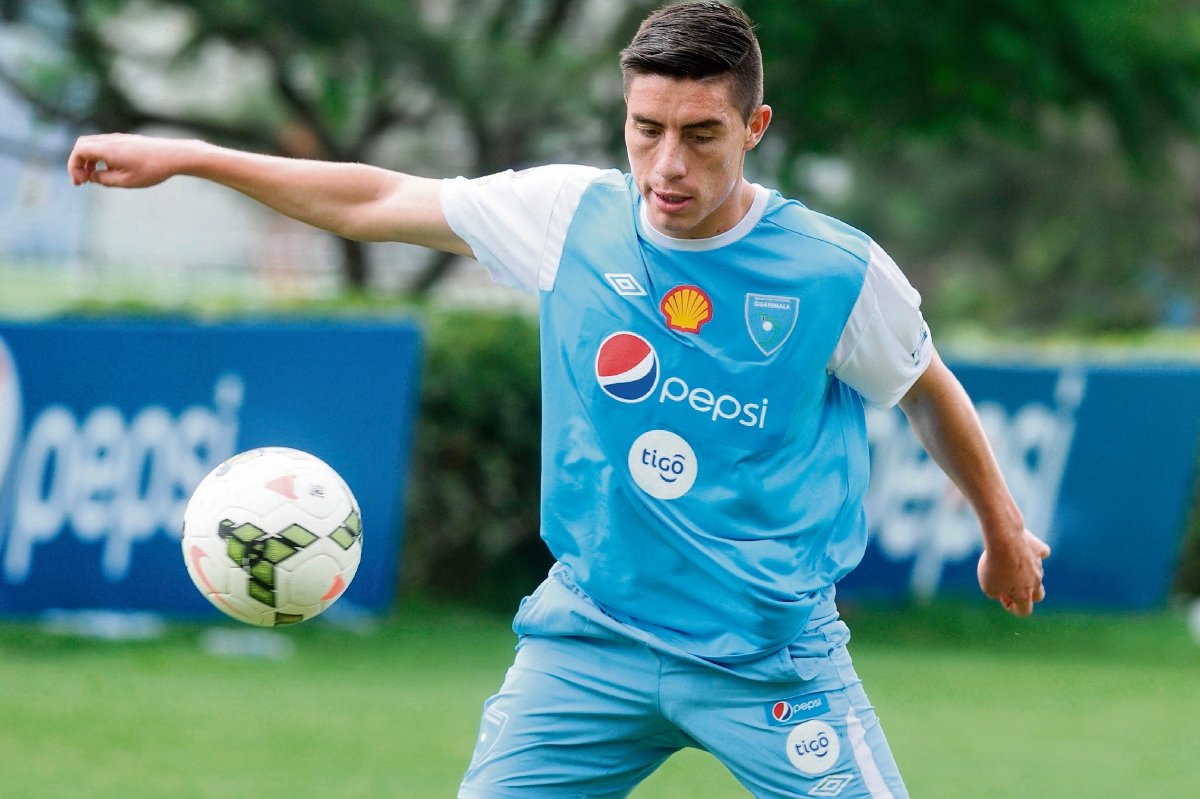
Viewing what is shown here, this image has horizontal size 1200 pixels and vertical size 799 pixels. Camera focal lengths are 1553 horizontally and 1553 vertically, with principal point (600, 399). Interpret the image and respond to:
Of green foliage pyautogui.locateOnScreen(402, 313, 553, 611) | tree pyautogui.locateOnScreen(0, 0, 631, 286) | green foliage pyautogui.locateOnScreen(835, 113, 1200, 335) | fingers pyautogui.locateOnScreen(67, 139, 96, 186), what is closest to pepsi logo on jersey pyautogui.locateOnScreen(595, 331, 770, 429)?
fingers pyautogui.locateOnScreen(67, 139, 96, 186)

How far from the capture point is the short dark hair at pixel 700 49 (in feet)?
10.4

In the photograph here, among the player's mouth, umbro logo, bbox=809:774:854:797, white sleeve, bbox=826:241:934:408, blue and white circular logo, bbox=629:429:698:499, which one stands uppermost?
the player's mouth

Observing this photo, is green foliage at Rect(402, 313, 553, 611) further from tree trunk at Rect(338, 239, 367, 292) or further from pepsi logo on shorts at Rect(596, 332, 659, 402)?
pepsi logo on shorts at Rect(596, 332, 659, 402)

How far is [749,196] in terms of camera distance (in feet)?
11.2

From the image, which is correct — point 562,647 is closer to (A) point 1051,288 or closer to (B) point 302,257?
(A) point 1051,288

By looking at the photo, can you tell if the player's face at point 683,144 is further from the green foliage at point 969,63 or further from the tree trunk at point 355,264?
the tree trunk at point 355,264

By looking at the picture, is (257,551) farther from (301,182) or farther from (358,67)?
(358,67)

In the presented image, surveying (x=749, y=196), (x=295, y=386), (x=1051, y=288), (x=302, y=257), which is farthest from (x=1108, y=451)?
(x=302, y=257)

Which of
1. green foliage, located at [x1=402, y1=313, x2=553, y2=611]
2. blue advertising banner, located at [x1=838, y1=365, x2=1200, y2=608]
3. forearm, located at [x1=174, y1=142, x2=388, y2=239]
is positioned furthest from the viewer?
blue advertising banner, located at [x1=838, y1=365, x2=1200, y2=608]

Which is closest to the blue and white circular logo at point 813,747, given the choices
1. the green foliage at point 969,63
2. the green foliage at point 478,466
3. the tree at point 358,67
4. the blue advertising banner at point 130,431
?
the blue advertising banner at point 130,431

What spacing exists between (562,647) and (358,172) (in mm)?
1163

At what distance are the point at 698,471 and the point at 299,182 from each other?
1.10m

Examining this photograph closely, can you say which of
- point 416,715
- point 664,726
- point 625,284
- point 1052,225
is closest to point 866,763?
point 664,726

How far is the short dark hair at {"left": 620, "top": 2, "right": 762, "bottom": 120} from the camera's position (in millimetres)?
3182
